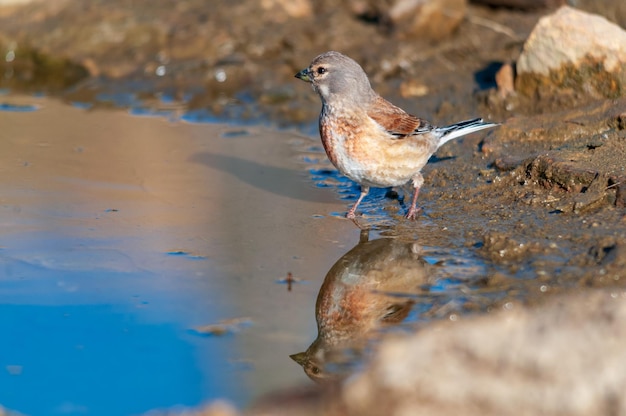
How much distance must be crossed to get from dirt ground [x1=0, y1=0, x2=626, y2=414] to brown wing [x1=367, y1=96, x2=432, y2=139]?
0.53 m

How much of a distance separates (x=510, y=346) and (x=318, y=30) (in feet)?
21.5

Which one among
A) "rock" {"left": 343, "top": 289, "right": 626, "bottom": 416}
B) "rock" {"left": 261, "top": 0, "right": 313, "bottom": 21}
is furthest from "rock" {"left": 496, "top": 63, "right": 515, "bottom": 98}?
"rock" {"left": 343, "top": 289, "right": 626, "bottom": 416}

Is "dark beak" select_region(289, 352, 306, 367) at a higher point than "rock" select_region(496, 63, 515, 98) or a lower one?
lower

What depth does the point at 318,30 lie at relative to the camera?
29.0 feet

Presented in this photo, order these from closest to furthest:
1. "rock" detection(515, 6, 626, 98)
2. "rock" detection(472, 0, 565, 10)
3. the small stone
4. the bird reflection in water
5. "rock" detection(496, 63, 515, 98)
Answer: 1. the bird reflection in water
2. "rock" detection(515, 6, 626, 98)
3. "rock" detection(496, 63, 515, 98)
4. the small stone
5. "rock" detection(472, 0, 565, 10)

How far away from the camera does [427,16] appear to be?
841 centimetres

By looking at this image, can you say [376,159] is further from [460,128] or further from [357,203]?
[460,128]

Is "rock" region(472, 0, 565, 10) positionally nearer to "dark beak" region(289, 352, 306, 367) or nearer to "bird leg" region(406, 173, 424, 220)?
"bird leg" region(406, 173, 424, 220)

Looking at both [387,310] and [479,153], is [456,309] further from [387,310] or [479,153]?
[479,153]

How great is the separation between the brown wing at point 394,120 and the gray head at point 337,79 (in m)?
0.10

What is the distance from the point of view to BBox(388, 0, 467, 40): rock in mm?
8391

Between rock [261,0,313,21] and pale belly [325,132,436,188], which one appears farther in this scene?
rock [261,0,313,21]

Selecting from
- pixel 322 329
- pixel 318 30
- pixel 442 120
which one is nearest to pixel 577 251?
pixel 322 329

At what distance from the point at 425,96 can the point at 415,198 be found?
7.73 feet
